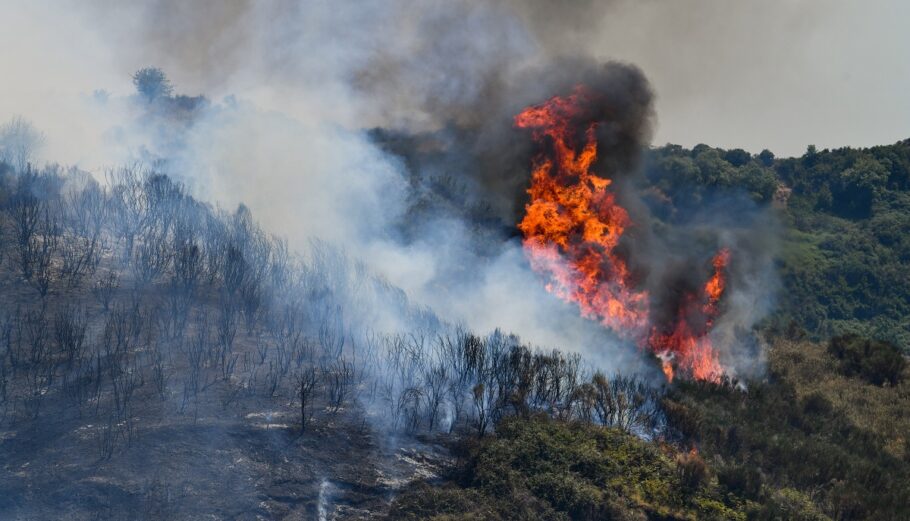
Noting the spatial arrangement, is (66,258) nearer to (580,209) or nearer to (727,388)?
(580,209)

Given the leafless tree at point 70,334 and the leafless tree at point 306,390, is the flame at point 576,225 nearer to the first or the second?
the leafless tree at point 306,390

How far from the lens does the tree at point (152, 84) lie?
74188 mm

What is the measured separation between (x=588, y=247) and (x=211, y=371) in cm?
2092

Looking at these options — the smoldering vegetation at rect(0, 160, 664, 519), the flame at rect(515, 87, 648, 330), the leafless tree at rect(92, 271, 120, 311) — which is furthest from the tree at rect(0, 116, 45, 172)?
the flame at rect(515, 87, 648, 330)

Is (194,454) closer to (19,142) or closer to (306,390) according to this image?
(306,390)

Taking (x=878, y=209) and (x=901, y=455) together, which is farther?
(x=878, y=209)

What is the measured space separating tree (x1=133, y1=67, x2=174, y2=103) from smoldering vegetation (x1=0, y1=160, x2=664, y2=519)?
128 feet

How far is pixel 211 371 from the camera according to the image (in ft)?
84.4

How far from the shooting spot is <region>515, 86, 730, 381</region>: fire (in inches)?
1508

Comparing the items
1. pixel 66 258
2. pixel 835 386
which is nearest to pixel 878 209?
pixel 835 386

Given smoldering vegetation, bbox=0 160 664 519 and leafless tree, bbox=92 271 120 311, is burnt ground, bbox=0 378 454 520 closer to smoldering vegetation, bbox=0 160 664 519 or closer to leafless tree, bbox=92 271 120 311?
smoldering vegetation, bbox=0 160 664 519

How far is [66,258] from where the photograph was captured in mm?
30922

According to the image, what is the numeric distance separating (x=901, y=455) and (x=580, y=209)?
1849 centimetres

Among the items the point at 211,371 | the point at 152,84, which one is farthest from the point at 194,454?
the point at 152,84
